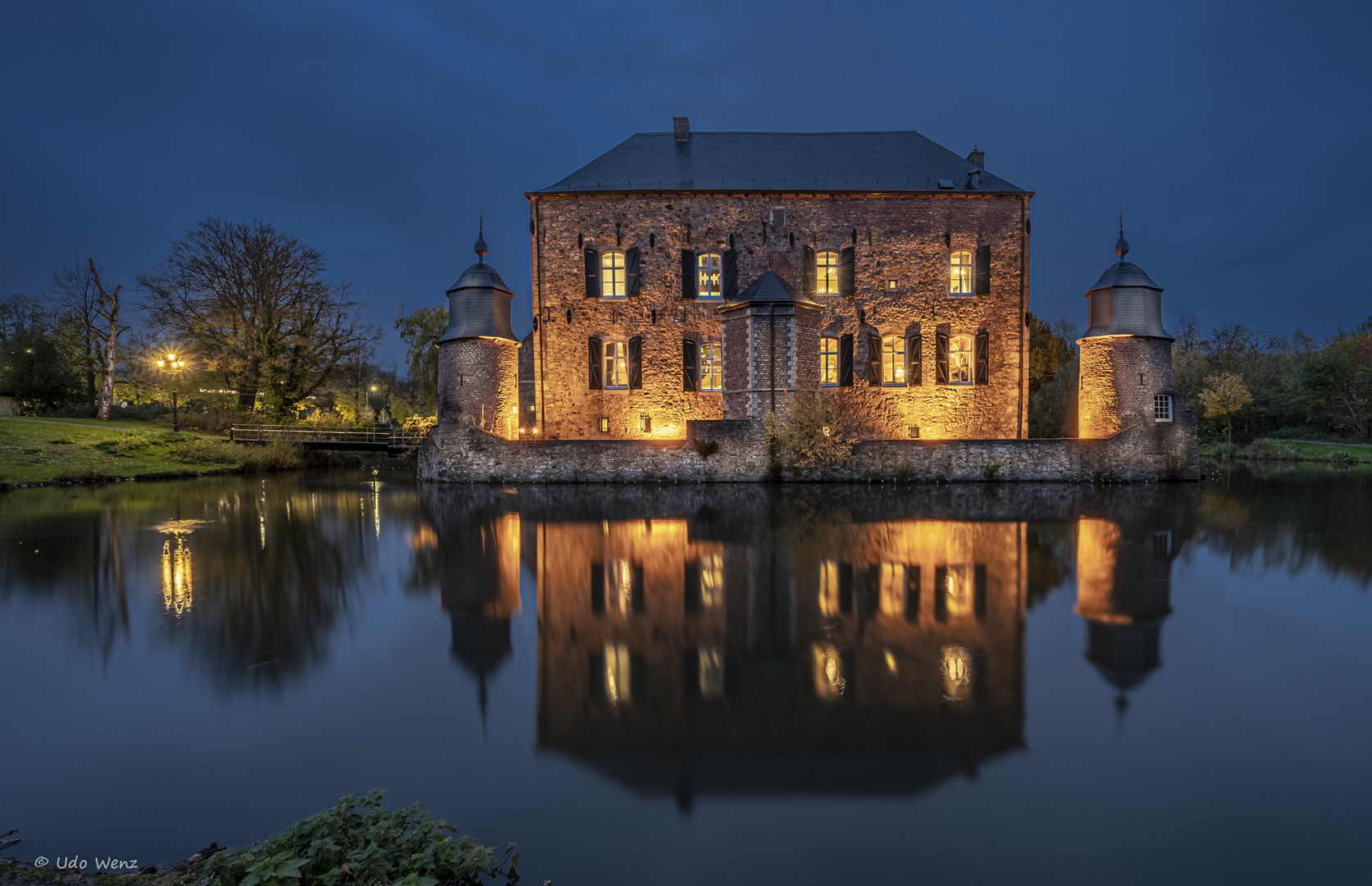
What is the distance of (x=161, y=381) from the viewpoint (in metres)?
27.4

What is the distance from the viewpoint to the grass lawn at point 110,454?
18.9 m

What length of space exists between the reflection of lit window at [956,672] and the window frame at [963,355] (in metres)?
18.0

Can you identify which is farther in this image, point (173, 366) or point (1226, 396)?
point (1226, 396)

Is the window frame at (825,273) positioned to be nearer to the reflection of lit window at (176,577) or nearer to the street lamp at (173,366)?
the reflection of lit window at (176,577)

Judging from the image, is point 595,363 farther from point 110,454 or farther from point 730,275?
point 110,454

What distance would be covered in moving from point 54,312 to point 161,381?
11.5m

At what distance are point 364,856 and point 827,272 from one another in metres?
21.6

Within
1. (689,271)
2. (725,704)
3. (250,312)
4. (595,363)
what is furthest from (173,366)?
(725,704)

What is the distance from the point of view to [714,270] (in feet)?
71.5

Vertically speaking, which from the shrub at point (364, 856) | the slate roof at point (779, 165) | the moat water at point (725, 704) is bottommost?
the moat water at point (725, 704)

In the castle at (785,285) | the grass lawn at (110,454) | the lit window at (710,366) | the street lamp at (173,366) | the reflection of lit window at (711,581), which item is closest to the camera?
the reflection of lit window at (711,581)

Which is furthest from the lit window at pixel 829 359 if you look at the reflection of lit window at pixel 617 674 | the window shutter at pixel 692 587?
the reflection of lit window at pixel 617 674

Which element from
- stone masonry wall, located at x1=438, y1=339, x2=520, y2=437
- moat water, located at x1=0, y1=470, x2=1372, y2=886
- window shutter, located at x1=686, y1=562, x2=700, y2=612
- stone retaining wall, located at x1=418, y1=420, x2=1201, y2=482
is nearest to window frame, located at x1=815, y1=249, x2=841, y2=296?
stone retaining wall, located at x1=418, y1=420, x2=1201, y2=482

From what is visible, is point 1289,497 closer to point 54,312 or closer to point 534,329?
point 534,329
